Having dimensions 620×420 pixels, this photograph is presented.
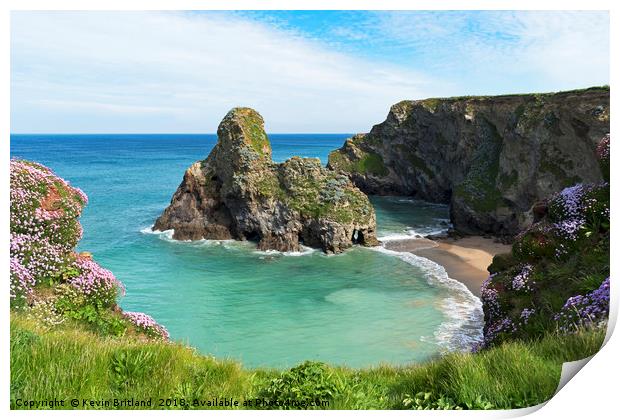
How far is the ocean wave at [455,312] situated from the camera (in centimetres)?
2138

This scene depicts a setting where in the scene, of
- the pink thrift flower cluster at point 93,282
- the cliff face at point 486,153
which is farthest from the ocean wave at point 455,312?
the pink thrift flower cluster at point 93,282

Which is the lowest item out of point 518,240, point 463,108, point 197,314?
point 197,314

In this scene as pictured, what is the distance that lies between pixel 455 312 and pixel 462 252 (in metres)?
16.4

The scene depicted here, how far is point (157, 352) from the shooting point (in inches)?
274

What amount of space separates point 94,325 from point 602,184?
12.5 meters

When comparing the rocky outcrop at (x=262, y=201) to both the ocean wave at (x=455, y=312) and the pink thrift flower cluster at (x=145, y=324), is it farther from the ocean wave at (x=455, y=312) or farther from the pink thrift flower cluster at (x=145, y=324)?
the pink thrift flower cluster at (x=145, y=324)

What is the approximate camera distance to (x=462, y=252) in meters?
41.2

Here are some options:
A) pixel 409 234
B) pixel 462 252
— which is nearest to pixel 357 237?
pixel 409 234

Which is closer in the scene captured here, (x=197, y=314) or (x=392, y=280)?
(x=197, y=314)

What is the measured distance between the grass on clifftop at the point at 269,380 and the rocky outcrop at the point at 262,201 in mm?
33841

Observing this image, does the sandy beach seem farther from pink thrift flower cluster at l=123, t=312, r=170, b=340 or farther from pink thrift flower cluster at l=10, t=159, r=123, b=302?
pink thrift flower cluster at l=10, t=159, r=123, b=302

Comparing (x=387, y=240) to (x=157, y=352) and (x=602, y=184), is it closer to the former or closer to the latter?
(x=602, y=184)

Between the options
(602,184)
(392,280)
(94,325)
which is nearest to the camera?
(94,325)
